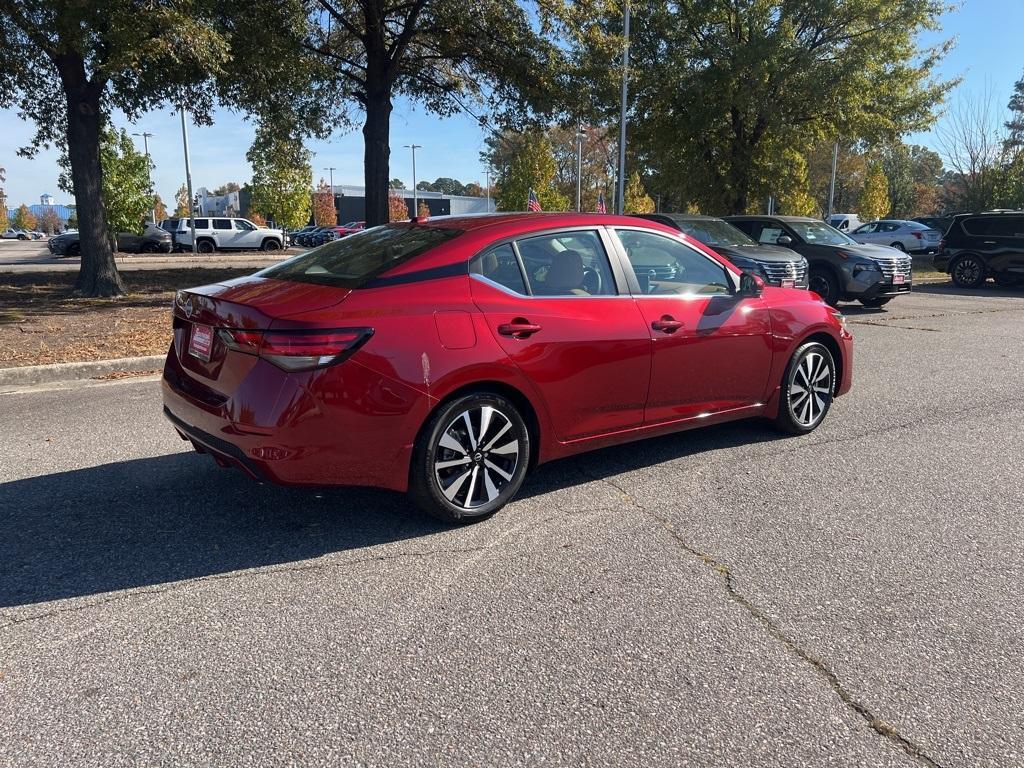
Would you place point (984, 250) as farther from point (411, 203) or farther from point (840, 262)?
point (411, 203)

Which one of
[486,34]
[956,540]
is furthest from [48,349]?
[486,34]

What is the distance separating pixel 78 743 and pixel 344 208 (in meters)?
93.6

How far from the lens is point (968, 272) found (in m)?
19.1

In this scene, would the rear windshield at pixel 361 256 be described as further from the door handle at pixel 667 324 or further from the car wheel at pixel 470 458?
the door handle at pixel 667 324

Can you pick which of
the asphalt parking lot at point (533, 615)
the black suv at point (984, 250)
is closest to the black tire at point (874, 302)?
the black suv at point (984, 250)

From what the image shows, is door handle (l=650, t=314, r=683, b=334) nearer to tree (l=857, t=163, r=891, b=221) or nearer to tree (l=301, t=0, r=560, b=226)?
tree (l=301, t=0, r=560, b=226)

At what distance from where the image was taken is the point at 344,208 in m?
91.4

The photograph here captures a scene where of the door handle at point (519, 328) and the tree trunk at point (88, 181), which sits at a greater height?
the tree trunk at point (88, 181)

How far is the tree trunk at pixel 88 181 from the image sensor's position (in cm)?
1323

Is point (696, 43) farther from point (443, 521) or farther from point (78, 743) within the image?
point (78, 743)

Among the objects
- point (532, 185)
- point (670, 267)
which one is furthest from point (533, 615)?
point (532, 185)

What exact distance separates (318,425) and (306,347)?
356 millimetres

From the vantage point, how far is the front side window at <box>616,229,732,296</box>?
467 centimetres

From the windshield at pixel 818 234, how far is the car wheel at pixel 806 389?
9114 mm
